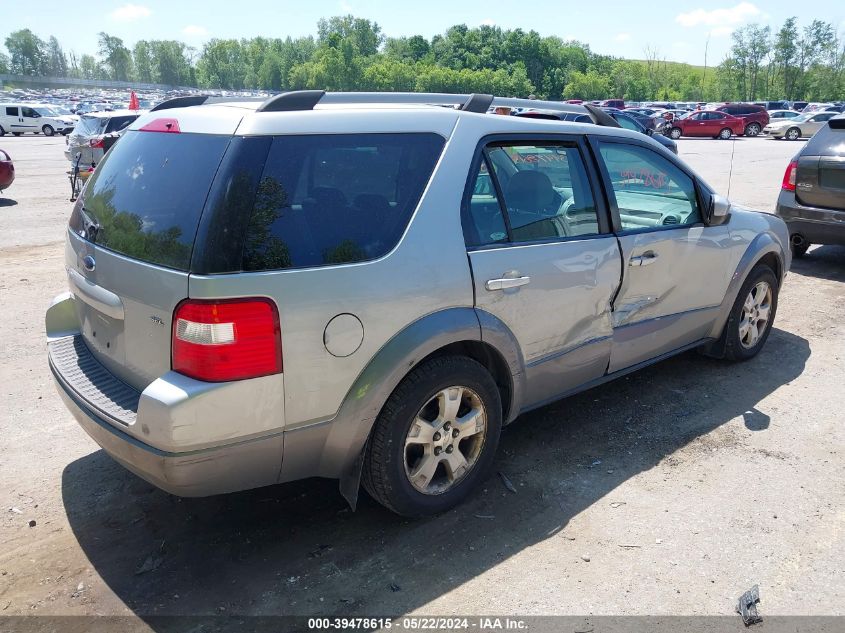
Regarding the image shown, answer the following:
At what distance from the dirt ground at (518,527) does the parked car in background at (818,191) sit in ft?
12.1

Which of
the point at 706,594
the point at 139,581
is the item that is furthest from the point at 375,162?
the point at 706,594

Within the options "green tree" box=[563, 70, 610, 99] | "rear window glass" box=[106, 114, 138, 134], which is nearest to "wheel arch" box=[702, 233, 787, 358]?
"rear window glass" box=[106, 114, 138, 134]

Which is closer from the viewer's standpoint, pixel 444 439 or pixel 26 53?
pixel 444 439

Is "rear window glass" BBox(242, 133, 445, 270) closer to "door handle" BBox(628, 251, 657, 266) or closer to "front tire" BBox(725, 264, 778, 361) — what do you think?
"door handle" BBox(628, 251, 657, 266)

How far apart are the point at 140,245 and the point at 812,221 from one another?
7495 millimetres

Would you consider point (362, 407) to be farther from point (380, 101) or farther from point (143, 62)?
point (143, 62)

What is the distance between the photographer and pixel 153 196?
114 inches

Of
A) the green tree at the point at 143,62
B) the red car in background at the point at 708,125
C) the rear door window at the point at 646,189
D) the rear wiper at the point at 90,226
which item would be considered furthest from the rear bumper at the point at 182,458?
the green tree at the point at 143,62

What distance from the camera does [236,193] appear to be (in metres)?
2.61

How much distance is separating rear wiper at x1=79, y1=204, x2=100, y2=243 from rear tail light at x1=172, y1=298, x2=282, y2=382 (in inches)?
34.5

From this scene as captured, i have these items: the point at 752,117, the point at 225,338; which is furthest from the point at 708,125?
the point at 225,338

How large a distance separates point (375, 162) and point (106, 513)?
214 cm

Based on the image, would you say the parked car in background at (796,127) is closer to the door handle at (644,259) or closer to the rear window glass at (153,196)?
the door handle at (644,259)

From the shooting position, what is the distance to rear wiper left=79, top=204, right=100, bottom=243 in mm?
3168
